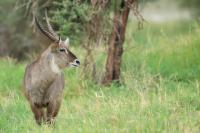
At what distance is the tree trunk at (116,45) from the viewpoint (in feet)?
39.7

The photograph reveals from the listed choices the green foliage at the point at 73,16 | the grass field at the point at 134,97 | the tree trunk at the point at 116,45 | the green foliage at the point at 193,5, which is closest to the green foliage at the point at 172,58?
the grass field at the point at 134,97

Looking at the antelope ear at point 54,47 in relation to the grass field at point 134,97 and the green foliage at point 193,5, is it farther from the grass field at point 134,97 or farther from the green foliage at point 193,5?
the green foliage at point 193,5

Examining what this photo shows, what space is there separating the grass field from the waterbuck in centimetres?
19

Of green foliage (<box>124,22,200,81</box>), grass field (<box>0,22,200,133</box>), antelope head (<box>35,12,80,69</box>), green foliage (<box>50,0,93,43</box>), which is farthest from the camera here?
green foliage (<box>124,22,200,81</box>)

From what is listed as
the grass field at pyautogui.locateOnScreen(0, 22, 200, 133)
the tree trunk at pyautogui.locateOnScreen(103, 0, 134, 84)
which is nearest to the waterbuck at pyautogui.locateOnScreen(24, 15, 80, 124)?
the grass field at pyautogui.locateOnScreen(0, 22, 200, 133)

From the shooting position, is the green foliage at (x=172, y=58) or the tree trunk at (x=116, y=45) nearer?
the tree trunk at (x=116, y=45)

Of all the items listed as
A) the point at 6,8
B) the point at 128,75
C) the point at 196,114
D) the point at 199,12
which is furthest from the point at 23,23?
the point at 196,114

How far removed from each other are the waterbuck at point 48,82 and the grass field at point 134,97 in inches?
7.4

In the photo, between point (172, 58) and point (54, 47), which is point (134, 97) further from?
point (172, 58)

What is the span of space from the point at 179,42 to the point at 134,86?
3.49 m

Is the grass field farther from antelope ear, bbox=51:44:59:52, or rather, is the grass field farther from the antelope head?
antelope ear, bbox=51:44:59:52

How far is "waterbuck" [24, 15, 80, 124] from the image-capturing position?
Result: 9383mm

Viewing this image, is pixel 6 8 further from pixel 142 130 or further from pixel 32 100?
pixel 142 130

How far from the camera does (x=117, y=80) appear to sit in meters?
12.2
